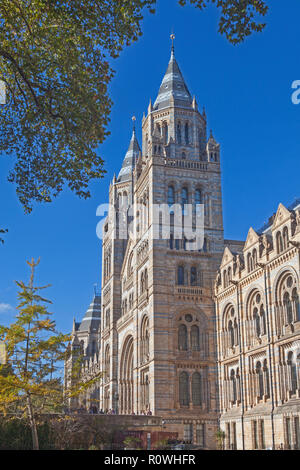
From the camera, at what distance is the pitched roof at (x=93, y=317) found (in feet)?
346

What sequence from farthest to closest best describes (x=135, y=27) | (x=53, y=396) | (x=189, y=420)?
(x=189, y=420) < (x=53, y=396) < (x=135, y=27)

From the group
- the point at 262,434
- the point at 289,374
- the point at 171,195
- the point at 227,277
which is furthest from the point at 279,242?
the point at 171,195

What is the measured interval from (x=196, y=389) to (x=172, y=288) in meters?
8.87

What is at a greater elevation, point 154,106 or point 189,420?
point 154,106

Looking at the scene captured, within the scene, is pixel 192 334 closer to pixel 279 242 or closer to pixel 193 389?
pixel 193 389

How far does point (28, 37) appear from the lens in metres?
18.6

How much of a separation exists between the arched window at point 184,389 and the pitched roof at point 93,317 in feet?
189

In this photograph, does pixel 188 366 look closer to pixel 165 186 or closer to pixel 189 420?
pixel 189 420

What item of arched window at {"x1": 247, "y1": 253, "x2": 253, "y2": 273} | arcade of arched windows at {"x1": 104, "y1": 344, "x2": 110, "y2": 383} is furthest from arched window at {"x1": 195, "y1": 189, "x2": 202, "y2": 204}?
arcade of arched windows at {"x1": 104, "y1": 344, "x2": 110, "y2": 383}

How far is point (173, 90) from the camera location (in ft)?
194

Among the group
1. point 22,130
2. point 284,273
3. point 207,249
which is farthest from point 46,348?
point 207,249

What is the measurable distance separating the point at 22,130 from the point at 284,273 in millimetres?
24019

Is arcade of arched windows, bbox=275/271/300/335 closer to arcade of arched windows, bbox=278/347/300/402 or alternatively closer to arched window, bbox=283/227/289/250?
arcade of arched windows, bbox=278/347/300/402

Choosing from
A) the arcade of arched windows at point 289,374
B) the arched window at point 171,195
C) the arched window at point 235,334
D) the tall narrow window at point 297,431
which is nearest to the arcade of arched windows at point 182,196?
the arched window at point 171,195
